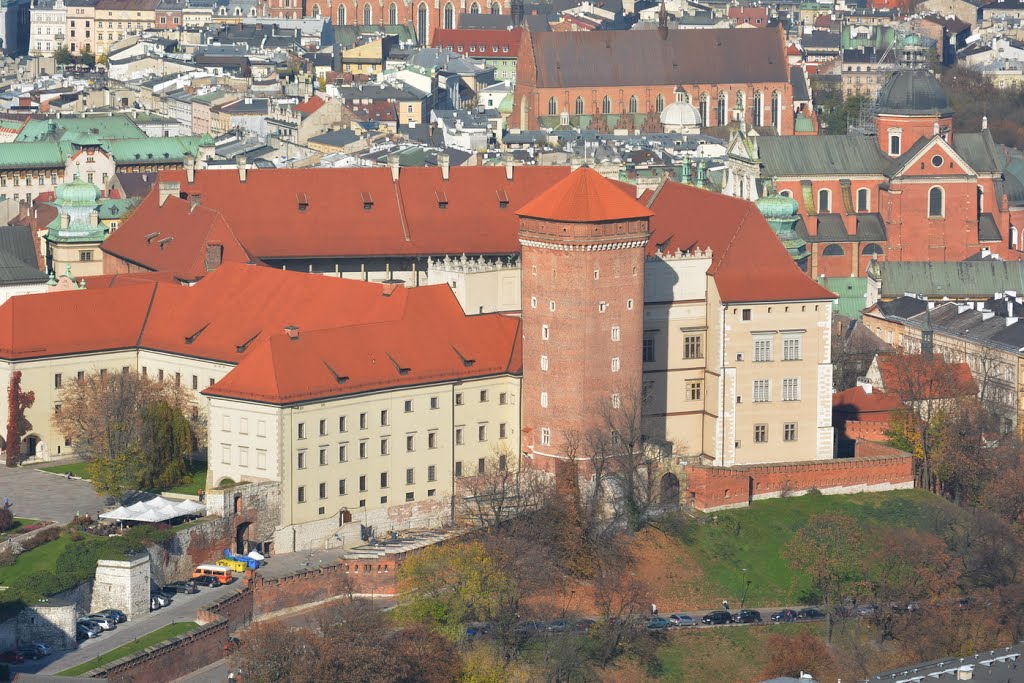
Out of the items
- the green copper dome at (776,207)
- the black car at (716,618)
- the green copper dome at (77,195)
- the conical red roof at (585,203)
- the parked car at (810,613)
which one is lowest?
the parked car at (810,613)

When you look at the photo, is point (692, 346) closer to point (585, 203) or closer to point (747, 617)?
point (585, 203)

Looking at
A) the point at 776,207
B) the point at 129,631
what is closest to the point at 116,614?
the point at 129,631

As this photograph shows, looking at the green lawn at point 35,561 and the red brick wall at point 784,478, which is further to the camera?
the red brick wall at point 784,478

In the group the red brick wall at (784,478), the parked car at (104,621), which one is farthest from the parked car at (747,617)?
the parked car at (104,621)

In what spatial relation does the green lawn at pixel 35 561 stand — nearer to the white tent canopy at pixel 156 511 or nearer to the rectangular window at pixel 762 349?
the white tent canopy at pixel 156 511

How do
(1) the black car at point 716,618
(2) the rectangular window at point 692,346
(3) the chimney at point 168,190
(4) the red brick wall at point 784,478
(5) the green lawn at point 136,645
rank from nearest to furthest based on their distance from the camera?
1. (5) the green lawn at point 136,645
2. (1) the black car at point 716,618
3. (4) the red brick wall at point 784,478
4. (2) the rectangular window at point 692,346
5. (3) the chimney at point 168,190

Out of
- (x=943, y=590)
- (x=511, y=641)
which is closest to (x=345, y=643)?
→ (x=511, y=641)
